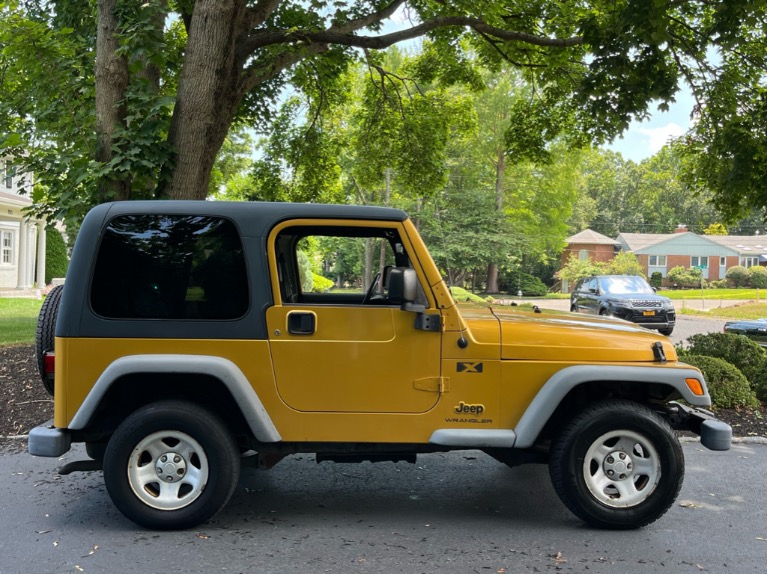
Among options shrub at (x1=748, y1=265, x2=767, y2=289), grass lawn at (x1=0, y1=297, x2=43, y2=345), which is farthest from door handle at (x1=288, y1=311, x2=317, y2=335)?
shrub at (x1=748, y1=265, x2=767, y2=289)

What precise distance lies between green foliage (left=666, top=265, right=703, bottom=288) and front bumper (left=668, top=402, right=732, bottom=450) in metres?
52.8

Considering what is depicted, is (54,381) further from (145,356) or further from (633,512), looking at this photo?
(633,512)

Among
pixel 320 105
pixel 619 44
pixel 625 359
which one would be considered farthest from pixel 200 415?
pixel 320 105

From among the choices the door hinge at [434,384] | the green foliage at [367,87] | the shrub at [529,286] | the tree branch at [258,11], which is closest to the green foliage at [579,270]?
the shrub at [529,286]

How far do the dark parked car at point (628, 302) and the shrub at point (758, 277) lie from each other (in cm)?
3733

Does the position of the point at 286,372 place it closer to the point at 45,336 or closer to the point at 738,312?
the point at 45,336

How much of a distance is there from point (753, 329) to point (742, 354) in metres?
2.12

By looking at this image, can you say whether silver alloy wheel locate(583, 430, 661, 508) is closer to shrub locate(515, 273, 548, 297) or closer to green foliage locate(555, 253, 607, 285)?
green foliage locate(555, 253, 607, 285)

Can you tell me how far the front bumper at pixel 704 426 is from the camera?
4098mm

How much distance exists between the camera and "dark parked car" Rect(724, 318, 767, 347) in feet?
31.8

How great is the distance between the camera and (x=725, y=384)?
7391mm

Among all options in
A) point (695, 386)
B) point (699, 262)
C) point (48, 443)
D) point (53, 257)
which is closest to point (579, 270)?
point (699, 262)

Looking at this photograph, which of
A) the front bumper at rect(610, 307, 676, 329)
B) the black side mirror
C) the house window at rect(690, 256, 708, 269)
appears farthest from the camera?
the house window at rect(690, 256, 708, 269)

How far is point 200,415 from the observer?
3.97 metres
